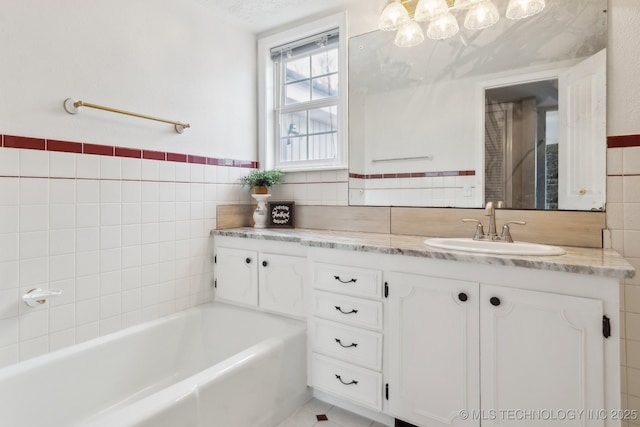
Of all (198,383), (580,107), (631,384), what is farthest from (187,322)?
(580,107)

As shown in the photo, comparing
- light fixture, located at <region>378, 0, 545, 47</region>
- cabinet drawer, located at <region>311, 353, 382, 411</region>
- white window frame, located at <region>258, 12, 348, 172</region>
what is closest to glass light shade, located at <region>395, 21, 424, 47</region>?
light fixture, located at <region>378, 0, 545, 47</region>

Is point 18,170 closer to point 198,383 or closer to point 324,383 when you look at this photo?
point 198,383

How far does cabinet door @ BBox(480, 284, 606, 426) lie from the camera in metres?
→ 1.19

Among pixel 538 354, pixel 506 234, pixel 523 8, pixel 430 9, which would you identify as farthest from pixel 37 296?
pixel 523 8

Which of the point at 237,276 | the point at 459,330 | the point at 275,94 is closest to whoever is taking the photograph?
the point at 459,330

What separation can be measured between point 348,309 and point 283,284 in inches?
19.0

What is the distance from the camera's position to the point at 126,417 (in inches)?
43.9

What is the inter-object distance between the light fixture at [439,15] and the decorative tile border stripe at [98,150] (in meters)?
1.39

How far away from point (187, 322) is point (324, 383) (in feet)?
2.95

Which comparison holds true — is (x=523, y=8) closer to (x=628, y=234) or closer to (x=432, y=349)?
(x=628, y=234)

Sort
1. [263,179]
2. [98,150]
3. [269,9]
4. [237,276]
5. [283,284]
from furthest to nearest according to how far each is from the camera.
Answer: [263,179] → [269,9] → [237,276] → [283,284] → [98,150]

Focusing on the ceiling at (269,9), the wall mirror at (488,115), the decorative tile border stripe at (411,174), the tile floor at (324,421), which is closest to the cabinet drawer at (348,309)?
the tile floor at (324,421)

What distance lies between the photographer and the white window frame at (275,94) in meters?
2.38

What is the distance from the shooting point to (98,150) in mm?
1810
